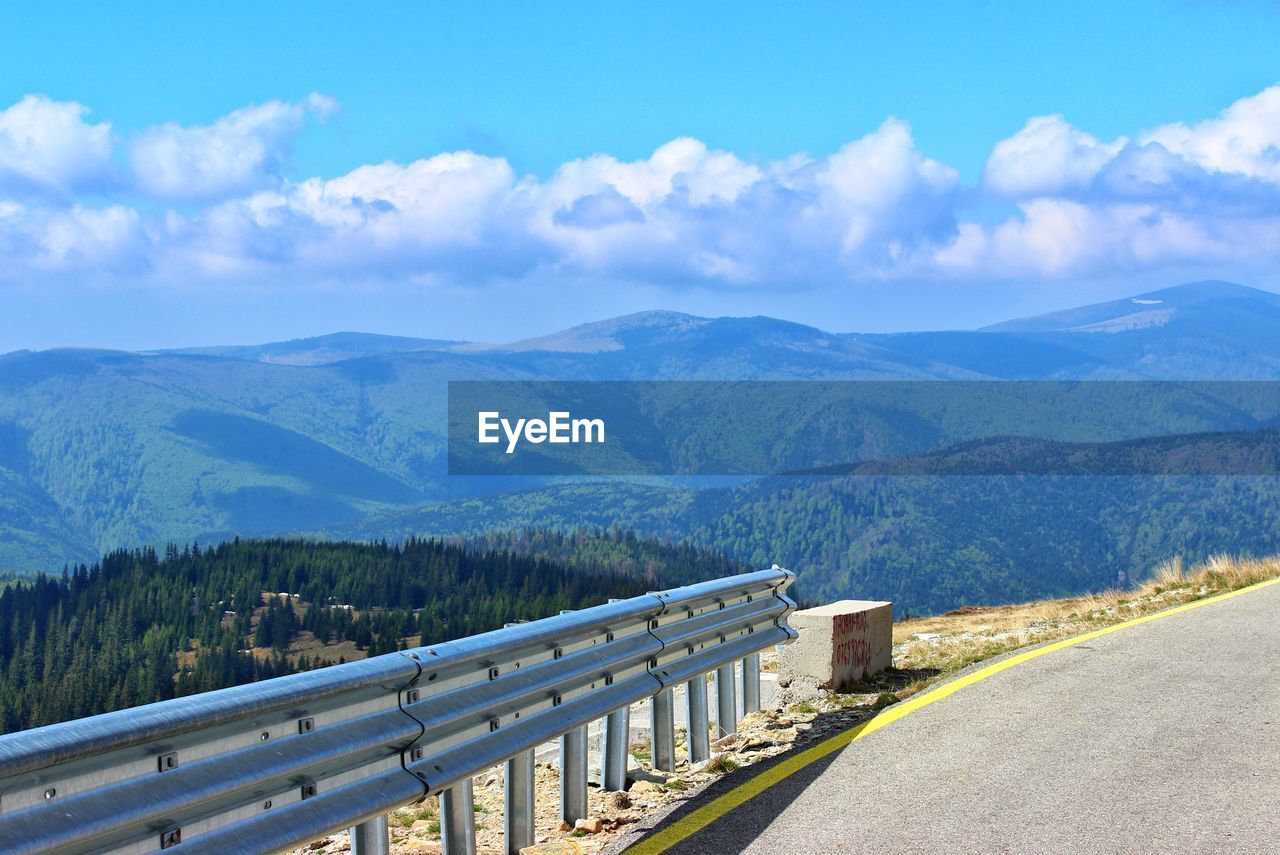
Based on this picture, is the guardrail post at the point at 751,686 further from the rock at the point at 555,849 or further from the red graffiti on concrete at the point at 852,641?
the rock at the point at 555,849

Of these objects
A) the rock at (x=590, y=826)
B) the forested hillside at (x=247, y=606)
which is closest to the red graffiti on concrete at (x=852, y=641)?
the rock at (x=590, y=826)

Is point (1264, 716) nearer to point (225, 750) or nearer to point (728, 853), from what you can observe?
point (728, 853)

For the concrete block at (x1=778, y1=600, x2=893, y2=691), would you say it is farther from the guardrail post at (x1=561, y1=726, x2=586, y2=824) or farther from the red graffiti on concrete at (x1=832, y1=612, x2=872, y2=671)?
the guardrail post at (x1=561, y1=726, x2=586, y2=824)

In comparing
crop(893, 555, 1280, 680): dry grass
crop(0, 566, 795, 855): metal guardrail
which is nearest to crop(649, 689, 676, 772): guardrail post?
crop(0, 566, 795, 855): metal guardrail

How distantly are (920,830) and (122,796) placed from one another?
334cm

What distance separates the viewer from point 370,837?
4953 millimetres

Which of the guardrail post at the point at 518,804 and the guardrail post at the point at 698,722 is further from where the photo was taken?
the guardrail post at the point at 698,722

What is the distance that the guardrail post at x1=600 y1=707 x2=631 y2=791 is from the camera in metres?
6.97

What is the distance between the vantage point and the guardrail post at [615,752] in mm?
6969

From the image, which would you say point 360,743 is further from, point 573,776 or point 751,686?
point 751,686

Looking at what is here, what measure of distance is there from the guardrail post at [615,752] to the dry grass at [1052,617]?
4.17 meters

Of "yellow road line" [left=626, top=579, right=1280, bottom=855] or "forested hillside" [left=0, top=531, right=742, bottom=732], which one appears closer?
"yellow road line" [left=626, top=579, right=1280, bottom=855]

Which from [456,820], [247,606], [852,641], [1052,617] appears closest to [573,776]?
[456,820]

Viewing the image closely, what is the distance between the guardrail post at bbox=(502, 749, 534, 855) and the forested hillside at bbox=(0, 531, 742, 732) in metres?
96.0
